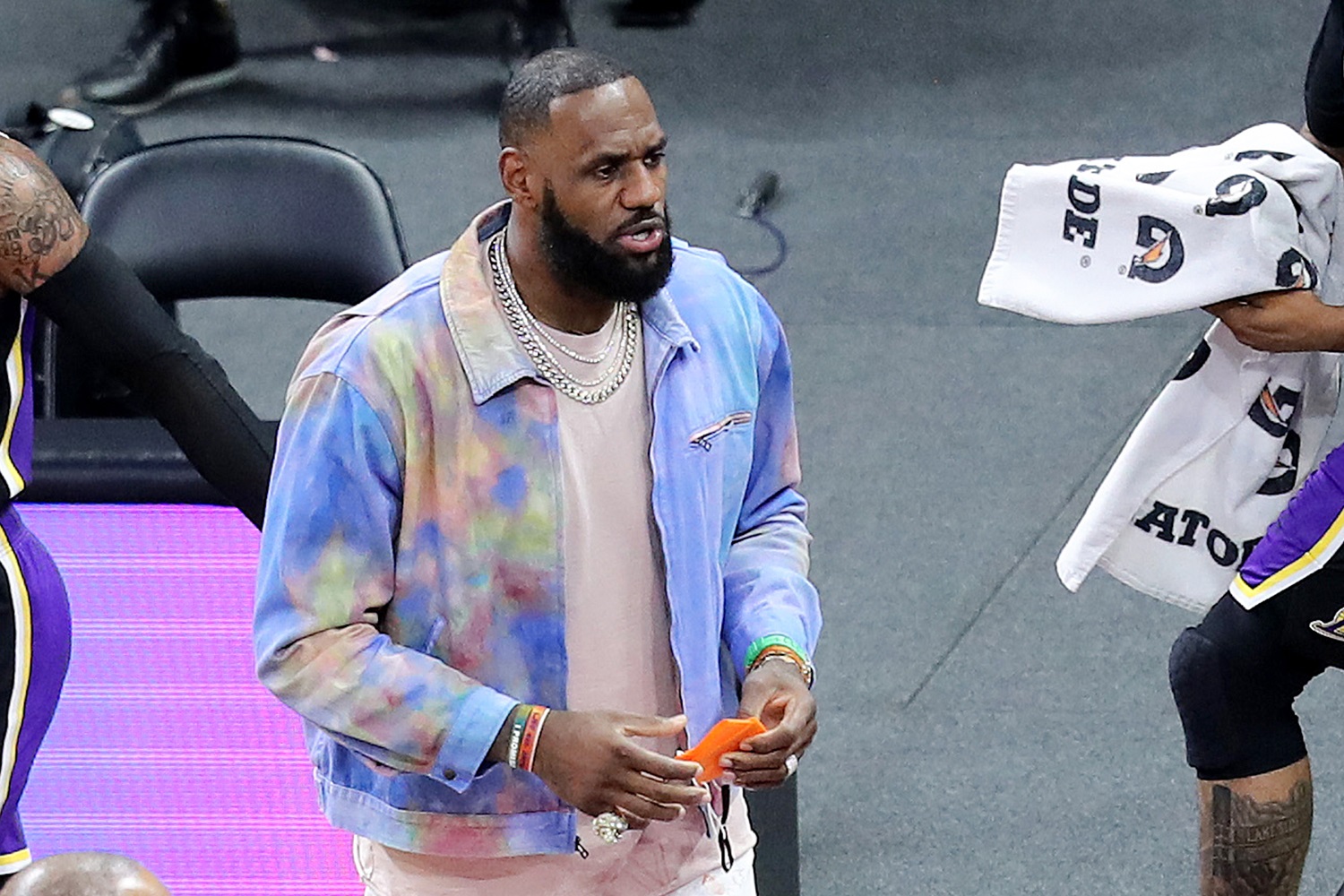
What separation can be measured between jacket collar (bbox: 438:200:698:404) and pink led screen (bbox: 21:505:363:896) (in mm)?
1034

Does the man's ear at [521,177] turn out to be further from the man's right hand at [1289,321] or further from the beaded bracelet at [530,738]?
the man's right hand at [1289,321]

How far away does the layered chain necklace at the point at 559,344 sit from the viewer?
2.13 m

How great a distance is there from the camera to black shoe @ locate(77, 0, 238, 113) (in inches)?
311

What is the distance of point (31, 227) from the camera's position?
2426 millimetres

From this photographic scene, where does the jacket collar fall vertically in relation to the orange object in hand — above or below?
above

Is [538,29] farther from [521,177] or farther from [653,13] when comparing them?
[521,177]

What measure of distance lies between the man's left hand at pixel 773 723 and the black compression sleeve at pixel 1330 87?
46.2 inches

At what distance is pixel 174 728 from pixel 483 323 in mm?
1295

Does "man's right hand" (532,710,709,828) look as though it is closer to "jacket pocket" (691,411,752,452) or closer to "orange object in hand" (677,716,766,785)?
"orange object in hand" (677,716,766,785)

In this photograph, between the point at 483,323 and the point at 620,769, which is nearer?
the point at 620,769

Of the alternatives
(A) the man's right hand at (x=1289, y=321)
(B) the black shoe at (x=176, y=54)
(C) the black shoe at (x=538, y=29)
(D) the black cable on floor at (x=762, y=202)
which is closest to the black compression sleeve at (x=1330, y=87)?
(A) the man's right hand at (x=1289, y=321)

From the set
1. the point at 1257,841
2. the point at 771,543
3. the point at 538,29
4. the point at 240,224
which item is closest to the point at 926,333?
the point at 240,224

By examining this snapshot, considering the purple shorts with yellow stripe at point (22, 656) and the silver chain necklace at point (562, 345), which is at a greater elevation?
the silver chain necklace at point (562, 345)

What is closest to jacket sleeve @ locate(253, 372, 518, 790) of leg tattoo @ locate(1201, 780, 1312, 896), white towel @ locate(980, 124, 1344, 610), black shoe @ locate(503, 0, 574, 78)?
white towel @ locate(980, 124, 1344, 610)
